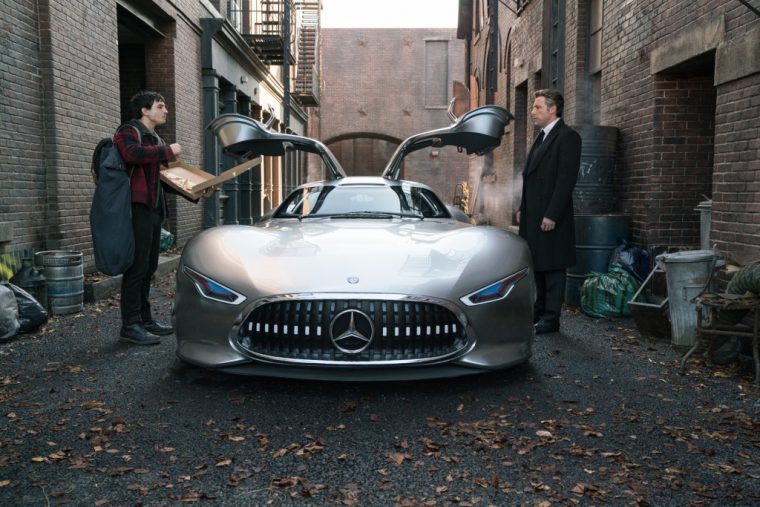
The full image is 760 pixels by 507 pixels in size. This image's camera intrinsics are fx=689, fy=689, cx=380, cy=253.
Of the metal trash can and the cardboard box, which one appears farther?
the cardboard box

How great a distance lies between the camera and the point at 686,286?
4.81 meters

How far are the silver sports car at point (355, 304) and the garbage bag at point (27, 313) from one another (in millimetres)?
2123

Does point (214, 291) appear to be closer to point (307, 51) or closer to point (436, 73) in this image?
point (307, 51)

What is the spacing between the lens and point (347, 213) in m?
4.86

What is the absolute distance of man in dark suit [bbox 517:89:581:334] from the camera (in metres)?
5.35

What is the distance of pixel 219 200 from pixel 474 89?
33.7 feet

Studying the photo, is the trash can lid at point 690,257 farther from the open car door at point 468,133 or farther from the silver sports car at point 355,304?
the open car door at point 468,133

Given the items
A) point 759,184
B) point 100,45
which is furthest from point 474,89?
point 759,184

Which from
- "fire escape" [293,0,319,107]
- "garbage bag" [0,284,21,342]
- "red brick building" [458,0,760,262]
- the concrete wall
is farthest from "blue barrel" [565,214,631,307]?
the concrete wall

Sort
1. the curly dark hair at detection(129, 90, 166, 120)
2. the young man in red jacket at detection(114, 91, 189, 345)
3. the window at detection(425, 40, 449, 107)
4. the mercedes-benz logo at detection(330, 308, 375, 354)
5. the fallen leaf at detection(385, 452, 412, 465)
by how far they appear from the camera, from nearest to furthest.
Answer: the fallen leaf at detection(385, 452, 412, 465) < the mercedes-benz logo at detection(330, 308, 375, 354) < the young man in red jacket at detection(114, 91, 189, 345) < the curly dark hair at detection(129, 90, 166, 120) < the window at detection(425, 40, 449, 107)

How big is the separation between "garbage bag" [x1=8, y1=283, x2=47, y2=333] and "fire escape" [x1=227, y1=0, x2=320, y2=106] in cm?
1085

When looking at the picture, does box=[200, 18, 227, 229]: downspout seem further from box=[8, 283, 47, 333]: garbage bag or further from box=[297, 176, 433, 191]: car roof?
box=[297, 176, 433, 191]: car roof

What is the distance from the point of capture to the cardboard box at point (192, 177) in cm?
528

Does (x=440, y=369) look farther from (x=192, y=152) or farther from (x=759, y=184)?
(x=192, y=152)
